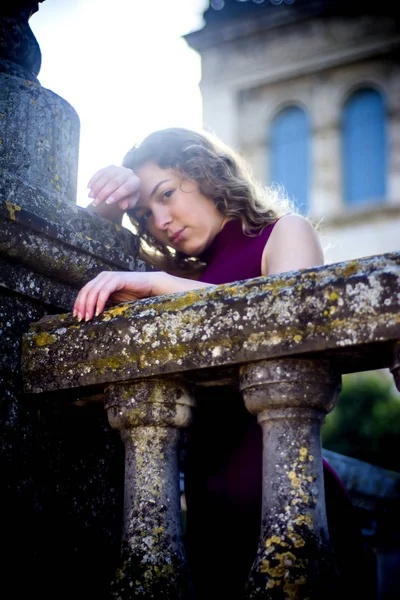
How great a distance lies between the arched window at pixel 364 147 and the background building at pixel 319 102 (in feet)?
0.07

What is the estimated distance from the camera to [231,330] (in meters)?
1.69

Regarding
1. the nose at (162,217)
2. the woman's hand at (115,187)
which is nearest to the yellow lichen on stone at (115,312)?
the woman's hand at (115,187)

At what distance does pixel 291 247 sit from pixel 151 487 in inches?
33.2

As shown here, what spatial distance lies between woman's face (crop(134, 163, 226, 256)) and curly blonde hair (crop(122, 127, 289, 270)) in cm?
2

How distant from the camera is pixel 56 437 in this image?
1982 millimetres

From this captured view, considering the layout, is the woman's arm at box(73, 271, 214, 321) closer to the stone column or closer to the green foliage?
the stone column

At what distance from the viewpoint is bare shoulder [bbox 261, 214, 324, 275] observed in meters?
2.21

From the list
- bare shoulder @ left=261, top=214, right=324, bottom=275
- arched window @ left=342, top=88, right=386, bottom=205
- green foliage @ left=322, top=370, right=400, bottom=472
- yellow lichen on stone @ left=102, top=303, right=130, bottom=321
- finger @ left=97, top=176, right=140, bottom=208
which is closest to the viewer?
yellow lichen on stone @ left=102, top=303, right=130, bottom=321

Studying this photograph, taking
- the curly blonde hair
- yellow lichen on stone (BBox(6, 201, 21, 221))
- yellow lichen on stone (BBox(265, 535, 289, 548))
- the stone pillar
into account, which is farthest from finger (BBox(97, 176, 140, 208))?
yellow lichen on stone (BBox(265, 535, 289, 548))

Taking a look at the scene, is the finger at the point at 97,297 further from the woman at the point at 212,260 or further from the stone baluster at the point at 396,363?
the stone baluster at the point at 396,363

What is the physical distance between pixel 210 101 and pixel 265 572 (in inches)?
706

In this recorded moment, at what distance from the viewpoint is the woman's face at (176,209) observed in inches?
102

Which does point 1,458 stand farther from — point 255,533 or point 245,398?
point 255,533

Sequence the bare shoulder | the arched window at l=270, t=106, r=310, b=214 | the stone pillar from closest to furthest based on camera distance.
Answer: the stone pillar, the bare shoulder, the arched window at l=270, t=106, r=310, b=214
